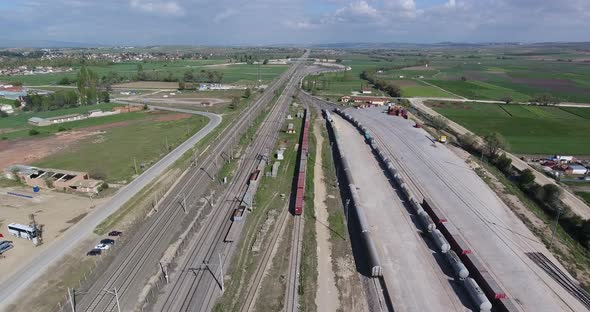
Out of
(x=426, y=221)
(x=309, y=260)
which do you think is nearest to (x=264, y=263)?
(x=309, y=260)

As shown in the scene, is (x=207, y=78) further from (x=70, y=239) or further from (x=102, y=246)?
(x=102, y=246)

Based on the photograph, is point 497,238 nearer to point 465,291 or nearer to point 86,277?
point 465,291

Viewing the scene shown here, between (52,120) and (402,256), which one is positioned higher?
(52,120)

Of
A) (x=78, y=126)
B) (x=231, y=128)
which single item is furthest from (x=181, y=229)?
(x=78, y=126)

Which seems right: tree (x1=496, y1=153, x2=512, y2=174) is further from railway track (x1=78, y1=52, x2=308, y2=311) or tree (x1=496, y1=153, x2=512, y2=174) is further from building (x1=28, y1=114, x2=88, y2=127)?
building (x1=28, y1=114, x2=88, y2=127)

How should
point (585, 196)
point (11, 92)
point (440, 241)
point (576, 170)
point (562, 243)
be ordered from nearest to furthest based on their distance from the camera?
1. point (440, 241)
2. point (562, 243)
3. point (585, 196)
4. point (576, 170)
5. point (11, 92)

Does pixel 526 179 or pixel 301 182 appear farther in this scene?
pixel 526 179

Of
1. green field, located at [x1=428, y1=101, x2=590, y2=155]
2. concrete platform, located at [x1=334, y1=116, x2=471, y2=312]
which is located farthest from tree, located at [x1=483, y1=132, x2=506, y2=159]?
concrete platform, located at [x1=334, y1=116, x2=471, y2=312]
